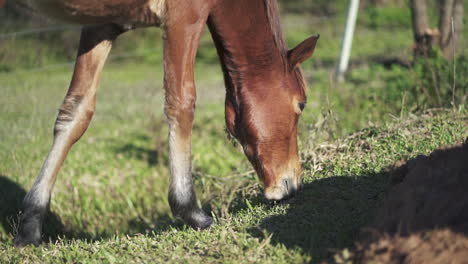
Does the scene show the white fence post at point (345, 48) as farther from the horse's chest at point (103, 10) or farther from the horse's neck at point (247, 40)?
the horse's chest at point (103, 10)

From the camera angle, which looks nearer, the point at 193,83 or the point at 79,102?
the point at 193,83

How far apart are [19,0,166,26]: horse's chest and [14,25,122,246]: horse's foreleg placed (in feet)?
0.94

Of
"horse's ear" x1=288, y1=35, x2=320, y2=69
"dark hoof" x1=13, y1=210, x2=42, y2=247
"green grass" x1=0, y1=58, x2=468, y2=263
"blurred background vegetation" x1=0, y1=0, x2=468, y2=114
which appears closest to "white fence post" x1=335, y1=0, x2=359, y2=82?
"blurred background vegetation" x1=0, y1=0, x2=468, y2=114

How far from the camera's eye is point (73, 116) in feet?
12.4

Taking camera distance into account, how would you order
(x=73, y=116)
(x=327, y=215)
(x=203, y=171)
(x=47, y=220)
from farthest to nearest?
1. (x=203, y=171)
2. (x=47, y=220)
3. (x=73, y=116)
4. (x=327, y=215)

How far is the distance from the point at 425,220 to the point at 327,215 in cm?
71

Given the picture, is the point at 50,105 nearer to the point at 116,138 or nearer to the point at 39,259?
the point at 116,138

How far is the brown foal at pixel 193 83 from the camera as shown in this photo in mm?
3430

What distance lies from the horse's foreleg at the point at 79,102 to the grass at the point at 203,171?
1.29ft

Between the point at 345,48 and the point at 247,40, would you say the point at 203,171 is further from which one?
the point at 345,48

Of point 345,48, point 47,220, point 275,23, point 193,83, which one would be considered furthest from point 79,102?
point 345,48

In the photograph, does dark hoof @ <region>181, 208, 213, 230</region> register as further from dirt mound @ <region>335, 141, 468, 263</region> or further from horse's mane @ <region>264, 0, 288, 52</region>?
dirt mound @ <region>335, 141, 468, 263</region>

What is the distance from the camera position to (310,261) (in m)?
2.43

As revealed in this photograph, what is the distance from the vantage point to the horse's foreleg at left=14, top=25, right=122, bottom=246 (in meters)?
3.70
